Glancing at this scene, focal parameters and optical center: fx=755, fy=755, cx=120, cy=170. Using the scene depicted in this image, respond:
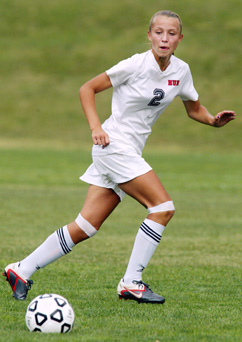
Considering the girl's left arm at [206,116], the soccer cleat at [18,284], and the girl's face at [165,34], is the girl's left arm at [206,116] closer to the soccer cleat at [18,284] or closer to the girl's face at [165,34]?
the girl's face at [165,34]

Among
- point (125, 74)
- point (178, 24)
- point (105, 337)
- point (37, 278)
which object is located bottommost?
point (37, 278)

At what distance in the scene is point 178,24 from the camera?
6.64 m

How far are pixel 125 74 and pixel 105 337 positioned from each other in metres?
2.46

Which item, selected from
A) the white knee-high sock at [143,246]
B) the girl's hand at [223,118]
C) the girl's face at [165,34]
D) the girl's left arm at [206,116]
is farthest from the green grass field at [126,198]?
the girl's hand at [223,118]

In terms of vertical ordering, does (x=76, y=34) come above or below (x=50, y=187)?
above

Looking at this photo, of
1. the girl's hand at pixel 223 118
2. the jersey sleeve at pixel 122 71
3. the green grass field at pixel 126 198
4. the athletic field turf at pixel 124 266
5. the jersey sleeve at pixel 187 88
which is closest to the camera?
the athletic field turf at pixel 124 266

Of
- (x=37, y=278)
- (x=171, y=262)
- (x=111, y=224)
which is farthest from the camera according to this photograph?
(x=111, y=224)

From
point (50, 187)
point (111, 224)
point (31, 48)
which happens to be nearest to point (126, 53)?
point (31, 48)

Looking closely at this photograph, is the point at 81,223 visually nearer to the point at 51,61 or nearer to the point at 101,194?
the point at 101,194

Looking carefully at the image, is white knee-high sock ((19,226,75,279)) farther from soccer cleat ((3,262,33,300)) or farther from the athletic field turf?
the athletic field turf

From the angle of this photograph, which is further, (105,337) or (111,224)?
(111,224)

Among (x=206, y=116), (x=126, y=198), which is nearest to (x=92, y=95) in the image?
(x=206, y=116)

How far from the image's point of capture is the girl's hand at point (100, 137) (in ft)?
21.3

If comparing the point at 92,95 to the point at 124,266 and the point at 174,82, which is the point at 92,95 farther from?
the point at 124,266
